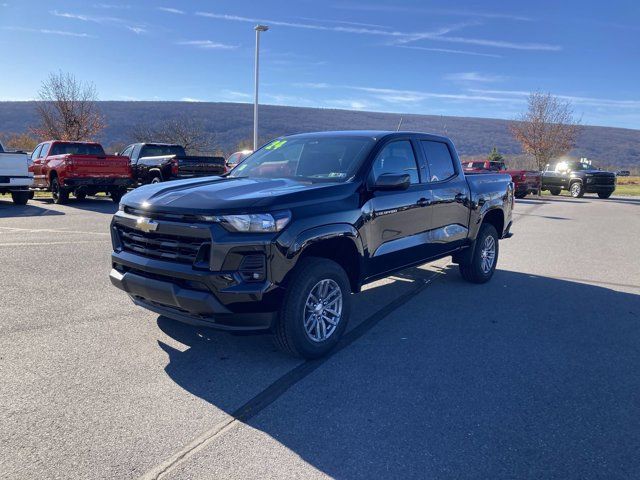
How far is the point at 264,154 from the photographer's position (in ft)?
18.5

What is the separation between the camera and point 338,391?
3568mm

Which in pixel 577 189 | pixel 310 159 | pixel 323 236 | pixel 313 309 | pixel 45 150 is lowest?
pixel 577 189

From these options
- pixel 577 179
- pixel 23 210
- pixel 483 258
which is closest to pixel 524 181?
pixel 577 179

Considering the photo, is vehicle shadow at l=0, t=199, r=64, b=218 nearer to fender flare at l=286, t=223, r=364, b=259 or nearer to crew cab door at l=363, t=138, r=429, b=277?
crew cab door at l=363, t=138, r=429, b=277

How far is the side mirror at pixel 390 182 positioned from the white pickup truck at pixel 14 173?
45.0 feet

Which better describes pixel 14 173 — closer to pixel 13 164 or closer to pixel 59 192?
pixel 13 164

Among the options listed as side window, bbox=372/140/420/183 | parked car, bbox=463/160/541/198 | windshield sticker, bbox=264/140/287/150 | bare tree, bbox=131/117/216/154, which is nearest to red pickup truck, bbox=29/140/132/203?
windshield sticker, bbox=264/140/287/150

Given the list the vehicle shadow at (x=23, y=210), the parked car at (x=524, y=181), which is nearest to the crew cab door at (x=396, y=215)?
the vehicle shadow at (x=23, y=210)

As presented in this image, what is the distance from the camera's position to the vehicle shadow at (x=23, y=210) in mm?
13102

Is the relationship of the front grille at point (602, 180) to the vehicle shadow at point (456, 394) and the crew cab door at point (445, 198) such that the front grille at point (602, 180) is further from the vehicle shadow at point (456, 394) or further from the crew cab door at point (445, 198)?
the vehicle shadow at point (456, 394)

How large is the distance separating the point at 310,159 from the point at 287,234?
1.52m

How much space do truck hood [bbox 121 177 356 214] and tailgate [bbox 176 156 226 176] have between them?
1344 centimetres

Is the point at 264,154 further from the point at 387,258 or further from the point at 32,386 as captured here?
the point at 32,386

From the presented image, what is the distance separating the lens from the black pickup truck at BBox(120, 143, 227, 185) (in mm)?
17531
